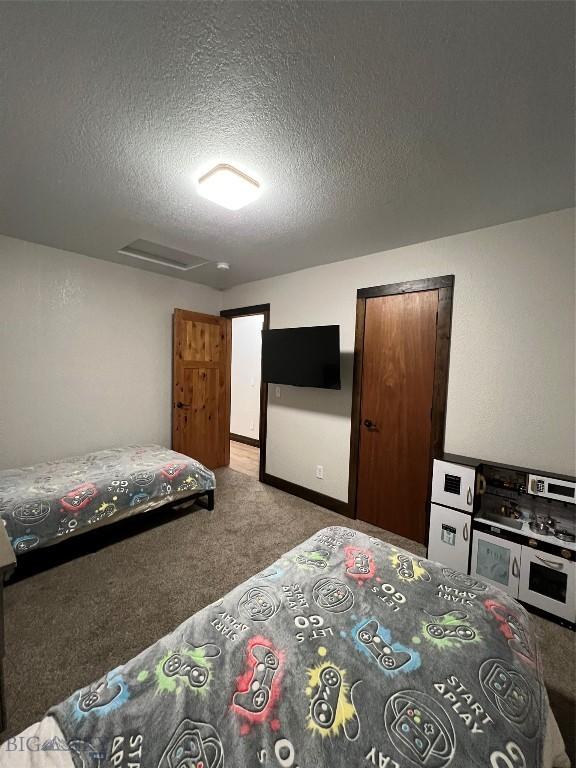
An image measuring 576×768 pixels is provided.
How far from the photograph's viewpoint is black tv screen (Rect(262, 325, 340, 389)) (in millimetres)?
3070

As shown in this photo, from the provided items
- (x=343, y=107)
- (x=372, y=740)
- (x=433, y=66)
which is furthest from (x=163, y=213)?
(x=372, y=740)

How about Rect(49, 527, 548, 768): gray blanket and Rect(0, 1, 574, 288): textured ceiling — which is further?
Rect(0, 1, 574, 288): textured ceiling

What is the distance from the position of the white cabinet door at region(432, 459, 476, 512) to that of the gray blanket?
3.17 feet

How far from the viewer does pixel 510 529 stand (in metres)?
2.02

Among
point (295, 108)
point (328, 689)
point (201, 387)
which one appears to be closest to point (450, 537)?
point (328, 689)

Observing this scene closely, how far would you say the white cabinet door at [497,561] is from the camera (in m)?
2.00

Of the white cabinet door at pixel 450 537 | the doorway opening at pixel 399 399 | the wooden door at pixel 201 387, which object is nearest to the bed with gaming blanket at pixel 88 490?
the wooden door at pixel 201 387

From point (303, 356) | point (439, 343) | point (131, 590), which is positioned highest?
point (439, 343)

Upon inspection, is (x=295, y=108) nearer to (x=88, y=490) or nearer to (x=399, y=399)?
(x=399, y=399)

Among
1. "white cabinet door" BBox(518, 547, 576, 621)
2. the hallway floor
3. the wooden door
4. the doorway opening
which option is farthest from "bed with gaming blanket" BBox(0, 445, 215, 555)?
"white cabinet door" BBox(518, 547, 576, 621)

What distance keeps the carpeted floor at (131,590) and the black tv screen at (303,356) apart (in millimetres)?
1409

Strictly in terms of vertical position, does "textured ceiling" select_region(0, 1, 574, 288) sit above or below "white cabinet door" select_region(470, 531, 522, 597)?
above

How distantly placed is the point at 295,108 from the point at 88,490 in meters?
2.78

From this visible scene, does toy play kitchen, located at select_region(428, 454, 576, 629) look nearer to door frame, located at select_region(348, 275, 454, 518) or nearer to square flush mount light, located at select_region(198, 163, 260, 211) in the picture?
door frame, located at select_region(348, 275, 454, 518)
